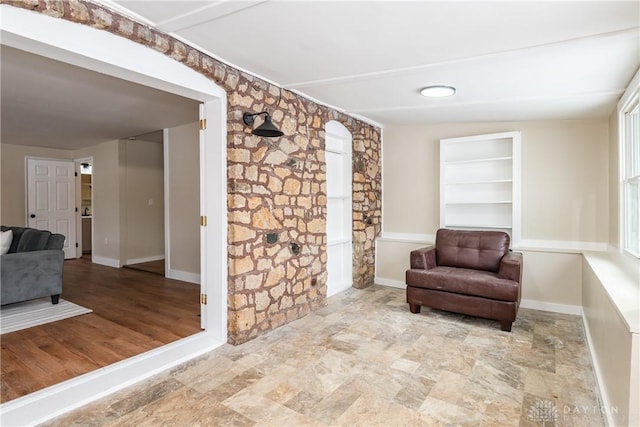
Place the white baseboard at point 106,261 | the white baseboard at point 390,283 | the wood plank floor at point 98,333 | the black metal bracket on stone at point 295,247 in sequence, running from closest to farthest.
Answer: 1. the wood plank floor at point 98,333
2. the black metal bracket on stone at point 295,247
3. the white baseboard at point 390,283
4. the white baseboard at point 106,261

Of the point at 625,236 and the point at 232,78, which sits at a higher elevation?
the point at 232,78

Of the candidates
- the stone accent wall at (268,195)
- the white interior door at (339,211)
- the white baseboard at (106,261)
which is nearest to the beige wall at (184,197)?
the white baseboard at (106,261)

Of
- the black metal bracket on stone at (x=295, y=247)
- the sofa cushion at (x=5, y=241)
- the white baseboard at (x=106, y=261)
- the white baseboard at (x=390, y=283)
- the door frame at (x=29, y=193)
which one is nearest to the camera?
the black metal bracket on stone at (x=295, y=247)

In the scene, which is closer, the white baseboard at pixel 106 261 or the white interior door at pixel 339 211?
the white interior door at pixel 339 211

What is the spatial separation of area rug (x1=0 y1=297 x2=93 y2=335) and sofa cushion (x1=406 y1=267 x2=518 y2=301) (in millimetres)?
3673

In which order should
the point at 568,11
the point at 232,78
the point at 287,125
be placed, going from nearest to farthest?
the point at 568,11, the point at 232,78, the point at 287,125

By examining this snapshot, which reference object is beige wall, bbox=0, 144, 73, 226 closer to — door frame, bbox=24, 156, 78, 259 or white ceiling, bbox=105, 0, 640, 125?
door frame, bbox=24, 156, 78, 259

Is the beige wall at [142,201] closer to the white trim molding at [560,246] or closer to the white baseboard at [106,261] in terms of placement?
the white baseboard at [106,261]

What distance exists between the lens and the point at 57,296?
414cm

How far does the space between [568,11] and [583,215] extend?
2.89 m

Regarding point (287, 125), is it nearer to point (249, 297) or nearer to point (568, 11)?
point (249, 297)

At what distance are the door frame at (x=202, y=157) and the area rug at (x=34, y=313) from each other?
166 cm

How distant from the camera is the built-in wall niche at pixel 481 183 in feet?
14.3

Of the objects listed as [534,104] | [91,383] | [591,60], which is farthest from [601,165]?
[91,383]
